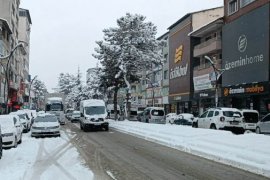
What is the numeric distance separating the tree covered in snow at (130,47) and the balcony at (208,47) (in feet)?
21.5

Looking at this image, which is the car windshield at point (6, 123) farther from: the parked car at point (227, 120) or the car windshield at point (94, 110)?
the car windshield at point (94, 110)

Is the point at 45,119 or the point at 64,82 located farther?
the point at 64,82

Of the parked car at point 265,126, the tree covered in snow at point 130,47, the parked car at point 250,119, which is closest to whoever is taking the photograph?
the parked car at point 265,126

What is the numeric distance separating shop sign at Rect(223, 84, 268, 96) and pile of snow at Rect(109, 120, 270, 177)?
15878mm

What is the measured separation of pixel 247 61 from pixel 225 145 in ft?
92.4

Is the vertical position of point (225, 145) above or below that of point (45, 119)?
below

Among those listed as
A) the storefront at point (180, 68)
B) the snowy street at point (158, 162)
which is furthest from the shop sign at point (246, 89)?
the snowy street at point (158, 162)

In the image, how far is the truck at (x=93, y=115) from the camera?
3691cm

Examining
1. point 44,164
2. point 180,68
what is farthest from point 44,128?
point 180,68

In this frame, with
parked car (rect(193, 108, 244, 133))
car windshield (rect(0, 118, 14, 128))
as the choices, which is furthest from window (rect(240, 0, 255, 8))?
car windshield (rect(0, 118, 14, 128))

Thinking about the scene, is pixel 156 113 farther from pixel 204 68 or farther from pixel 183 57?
pixel 183 57

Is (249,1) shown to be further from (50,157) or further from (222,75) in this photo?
(50,157)

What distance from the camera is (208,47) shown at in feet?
186

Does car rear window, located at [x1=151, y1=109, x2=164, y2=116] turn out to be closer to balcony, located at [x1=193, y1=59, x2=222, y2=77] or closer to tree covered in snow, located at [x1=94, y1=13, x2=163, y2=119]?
tree covered in snow, located at [x1=94, y1=13, x2=163, y2=119]
